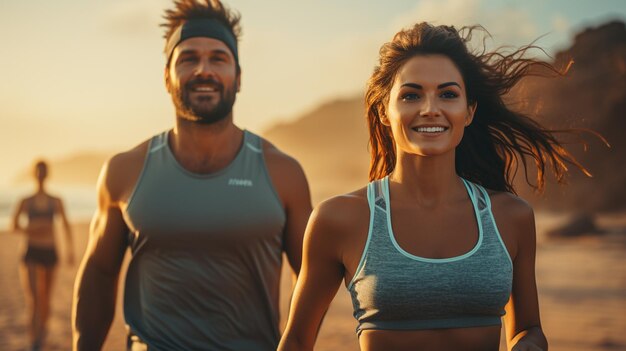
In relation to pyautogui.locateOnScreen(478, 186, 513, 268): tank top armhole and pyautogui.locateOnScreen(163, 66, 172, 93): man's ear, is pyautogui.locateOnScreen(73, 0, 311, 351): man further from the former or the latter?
pyautogui.locateOnScreen(478, 186, 513, 268): tank top armhole

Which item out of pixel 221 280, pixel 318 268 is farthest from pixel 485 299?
pixel 221 280

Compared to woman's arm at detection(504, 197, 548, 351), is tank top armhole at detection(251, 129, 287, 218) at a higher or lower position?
higher

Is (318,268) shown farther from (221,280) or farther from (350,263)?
(221,280)

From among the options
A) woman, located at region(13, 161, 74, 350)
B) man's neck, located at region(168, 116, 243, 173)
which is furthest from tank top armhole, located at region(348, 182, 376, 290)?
woman, located at region(13, 161, 74, 350)

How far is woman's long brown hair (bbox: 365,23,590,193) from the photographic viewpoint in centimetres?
282

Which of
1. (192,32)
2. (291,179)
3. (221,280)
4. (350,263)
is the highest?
(192,32)

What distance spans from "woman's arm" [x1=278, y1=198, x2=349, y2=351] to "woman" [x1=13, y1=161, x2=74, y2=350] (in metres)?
7.14

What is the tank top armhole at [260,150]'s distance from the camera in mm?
3705

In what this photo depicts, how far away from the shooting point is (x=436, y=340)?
2449 mm

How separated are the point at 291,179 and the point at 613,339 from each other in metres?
6.90

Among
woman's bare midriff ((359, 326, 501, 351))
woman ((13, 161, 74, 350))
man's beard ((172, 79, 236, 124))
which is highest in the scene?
man's beard ((172, 79, 236, 124))

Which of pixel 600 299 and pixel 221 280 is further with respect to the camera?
pixel 600 299

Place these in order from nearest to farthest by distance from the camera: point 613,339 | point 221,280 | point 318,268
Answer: point 318,268, point 221,280, point 613,339

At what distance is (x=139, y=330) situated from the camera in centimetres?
361
